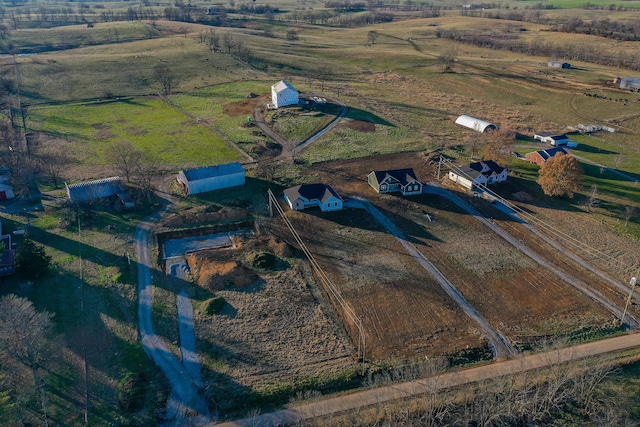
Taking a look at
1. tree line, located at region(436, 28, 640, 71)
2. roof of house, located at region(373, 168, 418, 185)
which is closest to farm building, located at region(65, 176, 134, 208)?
roof of house, located at region(373, 168, 418, 185)

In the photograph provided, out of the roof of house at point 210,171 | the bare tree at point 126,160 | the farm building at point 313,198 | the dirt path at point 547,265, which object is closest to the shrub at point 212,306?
the farm building at point 313,198

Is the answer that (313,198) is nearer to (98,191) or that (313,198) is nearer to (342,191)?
(342,191)

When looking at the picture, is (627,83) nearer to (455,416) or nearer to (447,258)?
(447,258)

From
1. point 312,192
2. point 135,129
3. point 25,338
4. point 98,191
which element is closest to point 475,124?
point 312,192

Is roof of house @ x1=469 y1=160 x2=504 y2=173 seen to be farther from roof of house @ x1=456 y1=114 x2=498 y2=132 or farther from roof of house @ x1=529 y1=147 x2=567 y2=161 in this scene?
roof of house @ x1=456 y1=114 x2=498 y2=132

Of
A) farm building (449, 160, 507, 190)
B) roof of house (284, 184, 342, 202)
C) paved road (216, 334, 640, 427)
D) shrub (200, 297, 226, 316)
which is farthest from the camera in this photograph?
farm building (449, 160, 507, 190)

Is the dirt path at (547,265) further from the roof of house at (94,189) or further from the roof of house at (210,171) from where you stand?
the roof of house at (94,189)
